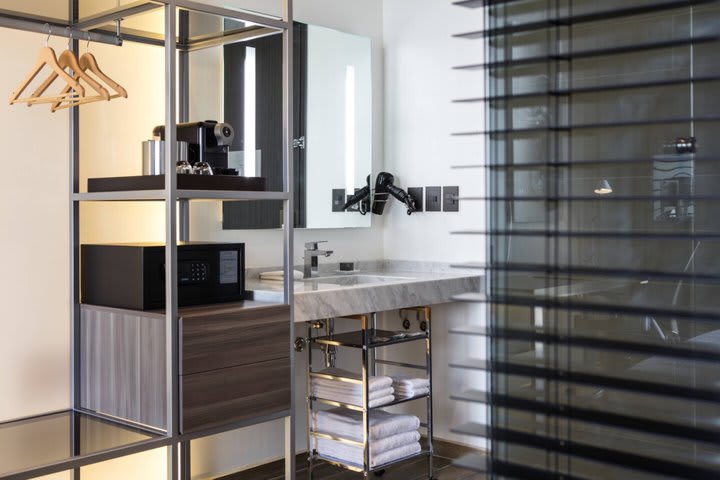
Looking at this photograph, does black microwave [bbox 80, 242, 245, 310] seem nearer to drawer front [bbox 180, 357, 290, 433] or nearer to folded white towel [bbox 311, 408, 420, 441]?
drawer front [bbox 180, 357, 290, 433]

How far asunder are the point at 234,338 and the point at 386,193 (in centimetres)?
188

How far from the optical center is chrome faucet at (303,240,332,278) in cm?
367

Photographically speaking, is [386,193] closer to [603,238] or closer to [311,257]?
[311,257]

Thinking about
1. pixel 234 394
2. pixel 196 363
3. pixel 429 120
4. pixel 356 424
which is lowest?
pixel 356 424

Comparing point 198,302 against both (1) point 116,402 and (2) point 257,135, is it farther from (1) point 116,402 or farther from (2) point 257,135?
(2) point 257,135

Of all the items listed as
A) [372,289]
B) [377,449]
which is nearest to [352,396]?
[377,449]

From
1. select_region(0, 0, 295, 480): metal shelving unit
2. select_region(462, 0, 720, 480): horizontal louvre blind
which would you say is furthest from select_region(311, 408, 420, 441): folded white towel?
select_region(462, 0, 720, 480): horizontal louvre blind

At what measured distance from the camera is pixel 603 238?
50 centimetres

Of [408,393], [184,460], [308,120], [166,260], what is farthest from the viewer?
[308,120]

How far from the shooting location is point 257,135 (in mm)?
3504

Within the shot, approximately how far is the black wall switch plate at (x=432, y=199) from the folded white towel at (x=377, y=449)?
118cm

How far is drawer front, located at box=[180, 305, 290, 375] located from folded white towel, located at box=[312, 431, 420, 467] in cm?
86

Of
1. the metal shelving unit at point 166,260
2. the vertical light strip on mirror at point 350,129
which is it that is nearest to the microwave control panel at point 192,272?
the metal shelving unit at point 166,260

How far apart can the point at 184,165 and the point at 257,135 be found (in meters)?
1.00
